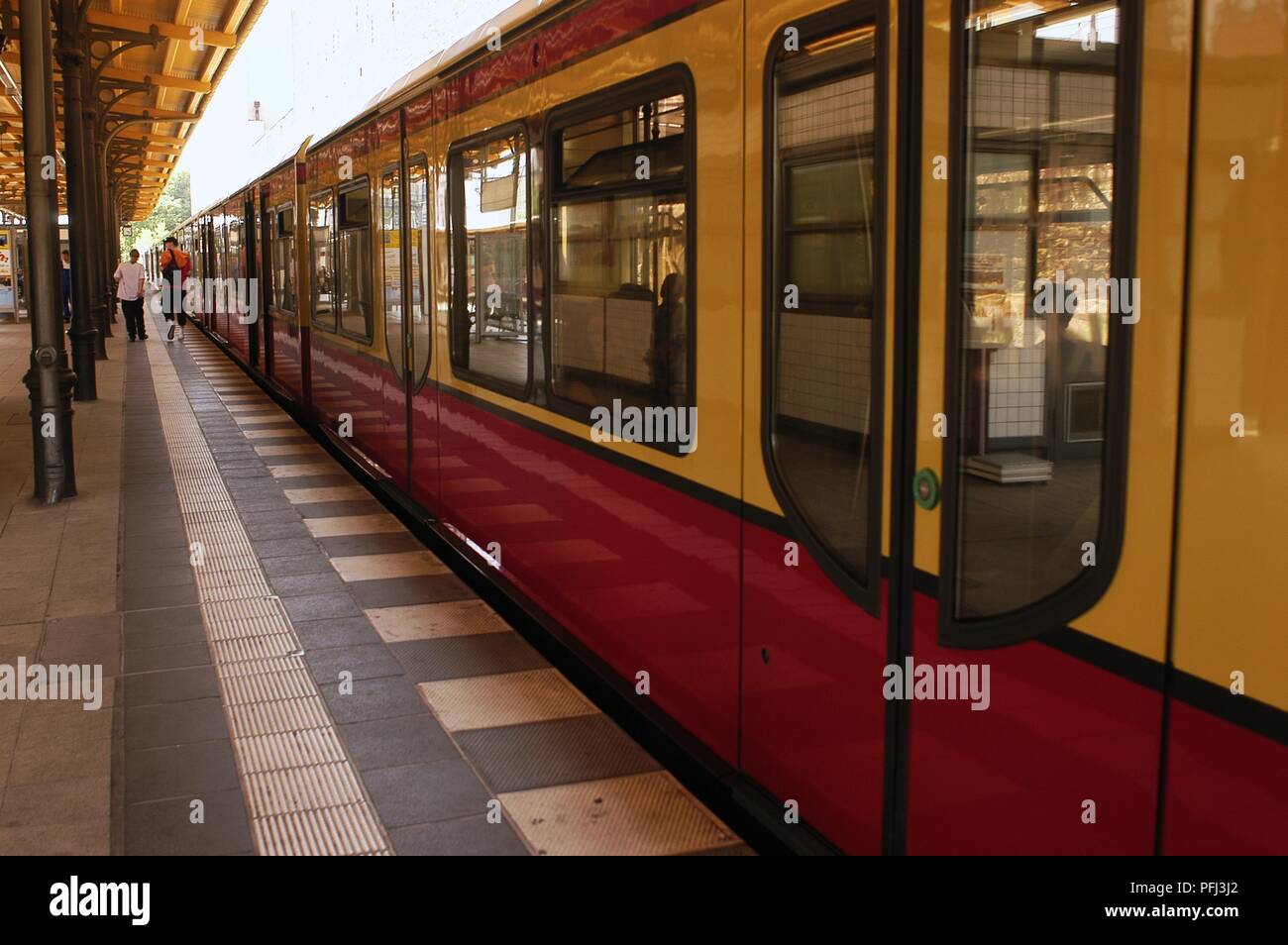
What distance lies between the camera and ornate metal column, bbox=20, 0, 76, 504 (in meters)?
8.40

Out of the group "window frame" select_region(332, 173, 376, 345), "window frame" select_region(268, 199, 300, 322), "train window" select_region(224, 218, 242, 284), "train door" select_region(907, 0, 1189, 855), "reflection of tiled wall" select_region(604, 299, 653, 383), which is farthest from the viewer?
"train window" select_region(224, 218, 242, 284)

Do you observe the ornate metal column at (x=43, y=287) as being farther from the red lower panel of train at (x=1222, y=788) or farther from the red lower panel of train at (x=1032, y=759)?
the red lower panel of train at (x=1222, y=788)

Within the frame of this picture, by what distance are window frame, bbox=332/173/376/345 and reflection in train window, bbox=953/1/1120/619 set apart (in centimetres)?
630

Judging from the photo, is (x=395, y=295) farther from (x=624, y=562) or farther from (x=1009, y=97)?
(x=1009, y=97)

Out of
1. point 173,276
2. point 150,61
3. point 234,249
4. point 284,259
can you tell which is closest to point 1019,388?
point 284,259

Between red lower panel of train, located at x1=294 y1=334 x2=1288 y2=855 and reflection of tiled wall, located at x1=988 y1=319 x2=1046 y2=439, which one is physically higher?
reflection of tiled wall, located at x1=988 y1=319 x2=1046 y2=439

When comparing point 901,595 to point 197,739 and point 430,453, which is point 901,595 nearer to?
point 197,739

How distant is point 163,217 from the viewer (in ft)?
332

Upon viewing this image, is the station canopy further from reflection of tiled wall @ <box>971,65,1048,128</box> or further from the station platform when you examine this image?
reflection of tiled wall @ <box>971,65,1048,128</box>

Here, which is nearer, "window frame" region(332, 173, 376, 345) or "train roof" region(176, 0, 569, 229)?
"train roof" region(176, 0, 569, 229)

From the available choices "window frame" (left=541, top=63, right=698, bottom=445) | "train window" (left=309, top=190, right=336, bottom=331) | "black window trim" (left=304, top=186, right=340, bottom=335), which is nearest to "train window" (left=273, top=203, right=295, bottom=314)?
"black window trim" (left=304, top=186, right=340, bottom=335)

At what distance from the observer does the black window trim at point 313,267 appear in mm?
9750

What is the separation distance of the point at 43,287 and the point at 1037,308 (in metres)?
7.73
